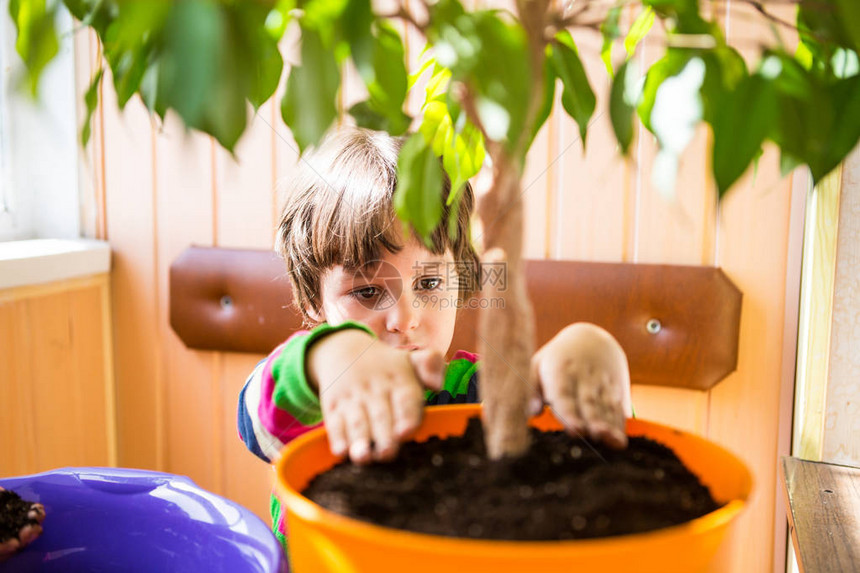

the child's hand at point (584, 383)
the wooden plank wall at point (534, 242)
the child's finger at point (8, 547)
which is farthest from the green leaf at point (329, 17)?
the wooden plank wall at point (534, 242)

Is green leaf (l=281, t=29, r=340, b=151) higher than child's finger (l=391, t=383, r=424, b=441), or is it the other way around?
green leaf (l=281, t=29, r=340, b=151)

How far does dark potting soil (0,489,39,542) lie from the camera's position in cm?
48

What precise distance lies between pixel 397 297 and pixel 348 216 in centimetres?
12

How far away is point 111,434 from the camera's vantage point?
151 centimetres

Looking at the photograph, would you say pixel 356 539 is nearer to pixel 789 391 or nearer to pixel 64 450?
pixel 789 391

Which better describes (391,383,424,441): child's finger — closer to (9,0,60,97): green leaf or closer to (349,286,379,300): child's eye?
(9,0,60,97): green leaf

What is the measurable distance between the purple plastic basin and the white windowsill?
30.2 inches

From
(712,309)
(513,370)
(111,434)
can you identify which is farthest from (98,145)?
(513,370)

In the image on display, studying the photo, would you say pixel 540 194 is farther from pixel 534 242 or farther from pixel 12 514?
pixel 12 514

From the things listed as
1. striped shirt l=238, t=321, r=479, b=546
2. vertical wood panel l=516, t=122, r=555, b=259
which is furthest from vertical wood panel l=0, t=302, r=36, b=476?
vertical wood panel l=516, t=122, r=555, b=259

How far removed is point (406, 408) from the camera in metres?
0.38

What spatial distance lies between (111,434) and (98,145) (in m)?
0.62

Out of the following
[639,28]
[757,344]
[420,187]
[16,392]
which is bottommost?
[16,392]

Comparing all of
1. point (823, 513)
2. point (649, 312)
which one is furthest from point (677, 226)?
point (823, 513)
